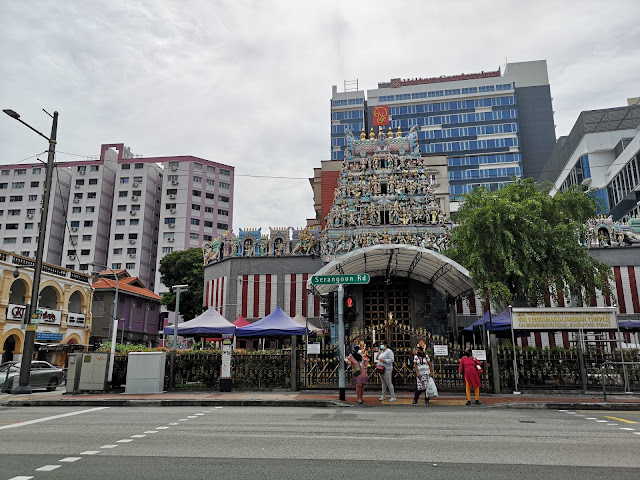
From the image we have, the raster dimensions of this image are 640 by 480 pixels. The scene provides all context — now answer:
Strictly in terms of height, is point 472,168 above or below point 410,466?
above

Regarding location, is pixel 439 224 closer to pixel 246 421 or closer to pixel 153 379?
pixel 153 379

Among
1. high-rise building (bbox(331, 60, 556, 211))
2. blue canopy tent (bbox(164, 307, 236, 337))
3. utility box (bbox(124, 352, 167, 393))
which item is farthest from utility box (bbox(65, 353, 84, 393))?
high-rise building (bbox(331, 60, 556, 211))

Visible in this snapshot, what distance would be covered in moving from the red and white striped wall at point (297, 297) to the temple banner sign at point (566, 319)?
16.4 m

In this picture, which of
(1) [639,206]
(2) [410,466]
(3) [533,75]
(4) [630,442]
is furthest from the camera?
(3) [533,75]

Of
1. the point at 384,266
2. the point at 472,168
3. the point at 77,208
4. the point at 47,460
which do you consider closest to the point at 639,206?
the point at 384,266

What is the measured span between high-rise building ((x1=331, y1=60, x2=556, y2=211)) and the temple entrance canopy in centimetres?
6605

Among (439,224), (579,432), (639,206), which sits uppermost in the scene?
(639,206)

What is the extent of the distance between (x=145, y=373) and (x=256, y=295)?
1409cm

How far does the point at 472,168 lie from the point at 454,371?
7572 centimetres

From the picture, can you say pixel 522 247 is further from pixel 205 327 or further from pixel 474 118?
pixel 474 118

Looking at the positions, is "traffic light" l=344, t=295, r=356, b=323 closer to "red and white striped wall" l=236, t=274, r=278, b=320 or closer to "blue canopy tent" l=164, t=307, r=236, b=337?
"blue canopy tent" l=164, t=307, r=236, b=337

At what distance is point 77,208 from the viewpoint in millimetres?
80375

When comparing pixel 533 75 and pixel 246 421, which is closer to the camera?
pixel 246 421

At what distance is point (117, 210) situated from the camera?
8069 centimetres
